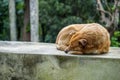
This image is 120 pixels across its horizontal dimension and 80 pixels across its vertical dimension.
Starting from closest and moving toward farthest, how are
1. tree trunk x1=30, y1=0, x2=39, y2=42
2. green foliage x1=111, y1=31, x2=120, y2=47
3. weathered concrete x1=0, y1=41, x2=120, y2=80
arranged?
weathered concrete x1=0, y1=41, x2=120, y2=80
tree trunk x1=30, y1=0, x2=39, y2=42
green foliage x1=111, y1=31, x2=120, y2=47

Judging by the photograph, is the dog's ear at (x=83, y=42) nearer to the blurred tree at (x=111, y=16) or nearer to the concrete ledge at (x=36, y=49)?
the concrete ledge at (x=36, y=49)

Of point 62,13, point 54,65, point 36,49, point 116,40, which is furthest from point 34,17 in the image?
point 54,65

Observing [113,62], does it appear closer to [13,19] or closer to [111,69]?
[111,69]

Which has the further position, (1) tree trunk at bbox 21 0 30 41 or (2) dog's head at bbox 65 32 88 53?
(1) tree trunk at bbox 21 0 30 41

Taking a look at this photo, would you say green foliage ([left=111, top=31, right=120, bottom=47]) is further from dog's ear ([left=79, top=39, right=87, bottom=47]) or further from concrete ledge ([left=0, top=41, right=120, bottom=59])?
dog's ear ([left=79, top=39, right=87, bottom=47])

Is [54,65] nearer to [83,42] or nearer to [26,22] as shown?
[83,42]

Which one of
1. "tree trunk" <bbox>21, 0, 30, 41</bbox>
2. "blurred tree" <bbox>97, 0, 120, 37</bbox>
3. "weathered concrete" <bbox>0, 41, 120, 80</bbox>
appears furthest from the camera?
"tree trunk" <bbox>21, 0, 30, 41</bbox>

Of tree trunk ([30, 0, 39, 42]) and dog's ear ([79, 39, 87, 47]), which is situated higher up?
dog's ear ([79, 39, 87, 47])

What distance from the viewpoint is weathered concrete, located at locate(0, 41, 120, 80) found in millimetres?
2979

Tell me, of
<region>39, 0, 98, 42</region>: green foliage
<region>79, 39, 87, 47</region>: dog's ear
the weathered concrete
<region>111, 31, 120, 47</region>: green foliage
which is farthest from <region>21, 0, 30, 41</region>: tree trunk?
<region>79, 39, 87, 47</region>: dog's ear

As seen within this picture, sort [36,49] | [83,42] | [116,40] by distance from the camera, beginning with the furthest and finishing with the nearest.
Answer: [116,40], [36,49], [83,42]

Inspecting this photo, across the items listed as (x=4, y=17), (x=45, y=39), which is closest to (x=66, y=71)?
(x=45, y=39)

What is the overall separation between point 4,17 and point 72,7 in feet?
9.25

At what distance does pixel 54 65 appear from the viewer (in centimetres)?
310
